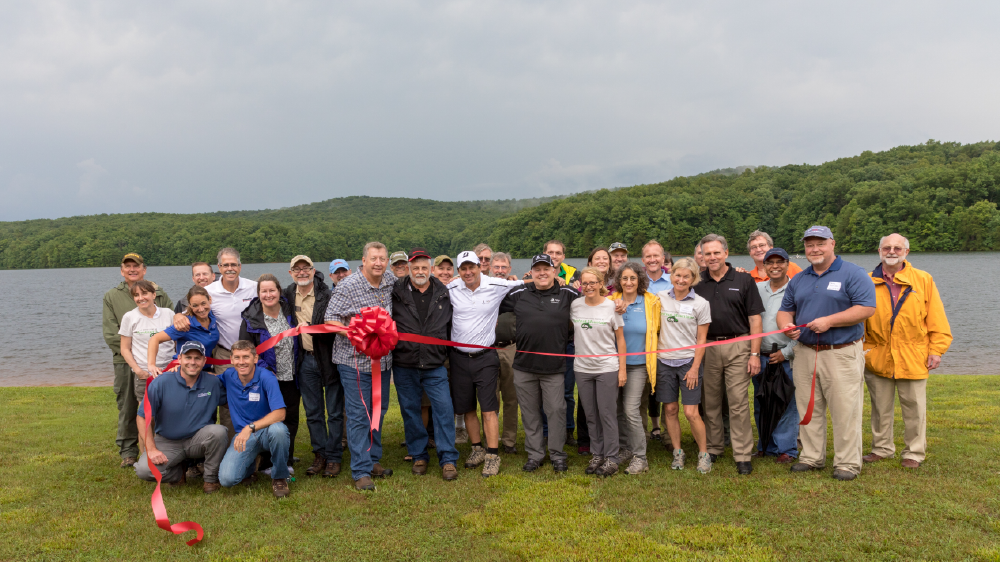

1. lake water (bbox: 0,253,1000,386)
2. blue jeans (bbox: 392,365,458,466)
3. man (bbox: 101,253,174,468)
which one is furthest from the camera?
lake water (bbox: 0,253,1000,386)

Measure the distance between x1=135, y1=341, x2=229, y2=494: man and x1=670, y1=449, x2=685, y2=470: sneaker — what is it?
4.51m

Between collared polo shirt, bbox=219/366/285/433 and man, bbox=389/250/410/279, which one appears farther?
man, bbox=389/250/410/279

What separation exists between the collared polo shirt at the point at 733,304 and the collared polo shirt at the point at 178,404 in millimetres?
5124

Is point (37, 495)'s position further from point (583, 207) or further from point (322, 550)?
point (583, 207)

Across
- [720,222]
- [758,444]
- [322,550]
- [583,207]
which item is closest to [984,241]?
[720,222]

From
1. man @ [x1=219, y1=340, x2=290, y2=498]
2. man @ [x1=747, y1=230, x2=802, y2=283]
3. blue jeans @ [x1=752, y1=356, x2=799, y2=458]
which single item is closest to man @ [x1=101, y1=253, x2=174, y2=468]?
man @ [x1=219, y1=340, x2=290, y2=498]

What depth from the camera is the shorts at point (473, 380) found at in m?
5.77

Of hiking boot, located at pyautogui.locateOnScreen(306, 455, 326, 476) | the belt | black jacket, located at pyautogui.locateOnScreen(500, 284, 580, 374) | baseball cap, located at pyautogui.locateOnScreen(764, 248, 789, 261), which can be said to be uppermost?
baseball cap, located at pyautogui.locateOnScreen(764, 248, 789, 261)

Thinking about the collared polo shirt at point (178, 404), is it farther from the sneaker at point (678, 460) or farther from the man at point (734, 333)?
the man at point (734, 333)

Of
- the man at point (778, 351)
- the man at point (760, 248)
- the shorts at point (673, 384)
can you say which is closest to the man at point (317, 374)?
the shorts at point (673, 384)

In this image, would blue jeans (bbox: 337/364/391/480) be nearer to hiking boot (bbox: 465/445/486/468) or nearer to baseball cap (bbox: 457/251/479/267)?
hiking boot (bbox: 465/445/486/468)

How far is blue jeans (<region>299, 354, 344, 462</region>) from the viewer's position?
5750 mm

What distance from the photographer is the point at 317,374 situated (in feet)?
18.9

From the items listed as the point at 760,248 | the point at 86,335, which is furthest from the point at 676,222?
the point at 760,248
